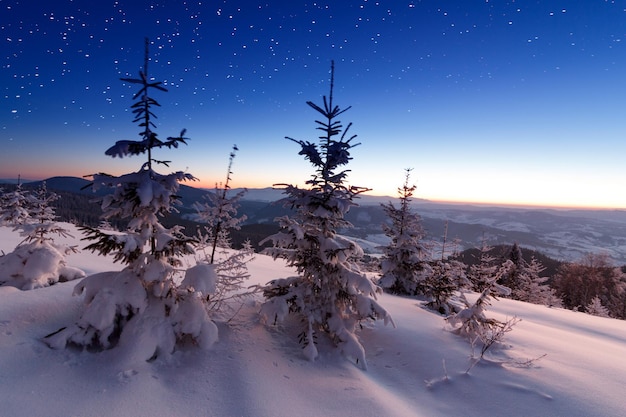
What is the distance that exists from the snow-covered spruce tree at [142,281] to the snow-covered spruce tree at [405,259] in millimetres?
11592

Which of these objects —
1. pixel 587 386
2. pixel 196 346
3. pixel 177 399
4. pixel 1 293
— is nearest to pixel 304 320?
pixel 196 346

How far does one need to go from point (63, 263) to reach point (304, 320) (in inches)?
295

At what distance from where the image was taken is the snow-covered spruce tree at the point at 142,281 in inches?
208

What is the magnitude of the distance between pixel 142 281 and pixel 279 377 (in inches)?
127

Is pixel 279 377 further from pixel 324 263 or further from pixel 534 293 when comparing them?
pixel 534 293

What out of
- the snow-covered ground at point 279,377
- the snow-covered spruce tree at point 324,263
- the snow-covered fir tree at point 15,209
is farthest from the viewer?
the snow-covered fir tree at point 15,209

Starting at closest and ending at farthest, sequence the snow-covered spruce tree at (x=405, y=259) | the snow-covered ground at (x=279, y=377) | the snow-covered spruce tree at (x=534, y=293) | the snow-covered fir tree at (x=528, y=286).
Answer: the snow-covered ground at (x=279, y=377) < the snow-covered spruce tree at (x=405, y=259) < the snow-covered spruce tree at (x=534, y=293) < the snow-covered fir tree at (x=528, y=286)

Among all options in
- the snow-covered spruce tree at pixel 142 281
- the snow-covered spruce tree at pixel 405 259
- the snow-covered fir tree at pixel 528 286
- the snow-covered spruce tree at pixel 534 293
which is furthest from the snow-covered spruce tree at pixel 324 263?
the snow-covered spruce tree at pixel 534 293

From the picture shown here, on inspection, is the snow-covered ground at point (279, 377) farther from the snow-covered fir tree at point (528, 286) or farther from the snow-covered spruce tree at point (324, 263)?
the snow-covered fir tree at point (528, 286)

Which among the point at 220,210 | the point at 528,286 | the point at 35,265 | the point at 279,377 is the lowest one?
the point at 528,286

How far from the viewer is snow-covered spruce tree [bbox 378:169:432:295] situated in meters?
15.5

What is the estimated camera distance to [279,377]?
557cm

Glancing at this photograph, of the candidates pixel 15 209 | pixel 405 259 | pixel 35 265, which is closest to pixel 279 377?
pixel 35 265

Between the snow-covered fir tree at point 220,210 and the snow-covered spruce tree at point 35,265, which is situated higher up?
the snow-covered fir tree at point 220,210
